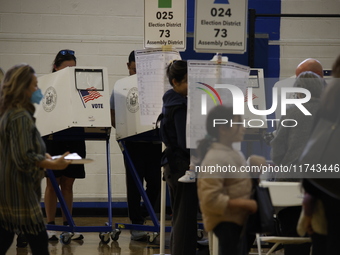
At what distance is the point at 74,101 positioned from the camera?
18.0 ft

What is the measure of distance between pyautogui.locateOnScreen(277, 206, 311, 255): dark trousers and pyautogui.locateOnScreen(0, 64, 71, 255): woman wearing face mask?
1.39 meters

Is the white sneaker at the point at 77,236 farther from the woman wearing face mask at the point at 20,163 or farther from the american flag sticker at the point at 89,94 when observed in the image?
the woman wearing face mask at the point at 20,163

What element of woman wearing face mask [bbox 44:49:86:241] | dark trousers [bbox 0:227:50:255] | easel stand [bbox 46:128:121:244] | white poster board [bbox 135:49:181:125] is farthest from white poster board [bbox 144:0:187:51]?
dark trousers [bbox 0:227:50:255]

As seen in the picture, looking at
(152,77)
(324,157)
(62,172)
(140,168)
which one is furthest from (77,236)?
(324,157)

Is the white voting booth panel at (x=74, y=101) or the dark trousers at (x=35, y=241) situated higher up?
the white voting booth panel at (x=74, y=101)

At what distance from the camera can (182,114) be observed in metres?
4.12

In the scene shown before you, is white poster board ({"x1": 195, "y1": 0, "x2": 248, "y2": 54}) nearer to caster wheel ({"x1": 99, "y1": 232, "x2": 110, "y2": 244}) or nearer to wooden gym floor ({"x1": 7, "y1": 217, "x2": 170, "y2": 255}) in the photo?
wooden gym floor ({"x1": 7, "y1": 217, "x2": 170, "y2": 255})

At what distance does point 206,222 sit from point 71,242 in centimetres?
316

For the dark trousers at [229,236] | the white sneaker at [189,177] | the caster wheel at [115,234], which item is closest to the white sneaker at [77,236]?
the caster wheel at [115,234]

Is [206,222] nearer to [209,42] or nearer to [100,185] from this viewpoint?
[209,42]

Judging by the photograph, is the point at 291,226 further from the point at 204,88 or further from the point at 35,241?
the point at 35,241

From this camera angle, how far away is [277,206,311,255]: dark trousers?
149 inches

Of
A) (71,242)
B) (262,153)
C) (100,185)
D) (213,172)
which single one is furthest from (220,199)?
(100,185)

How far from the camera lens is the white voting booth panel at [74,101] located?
18.0ft
